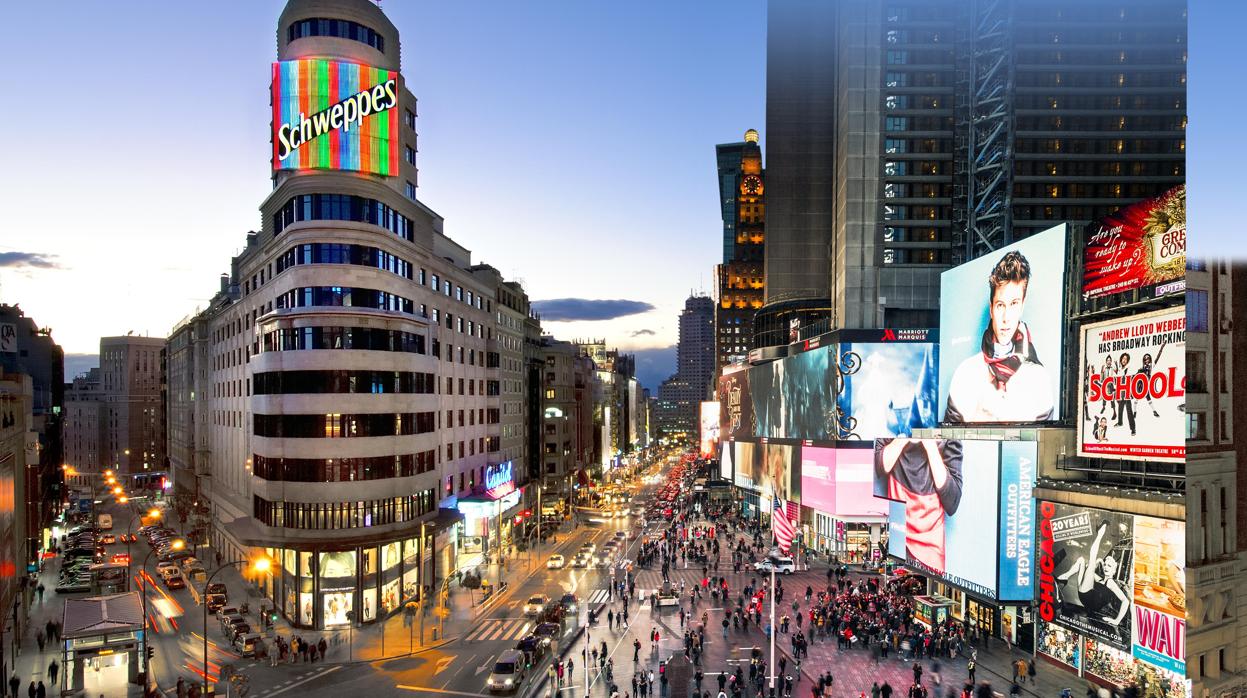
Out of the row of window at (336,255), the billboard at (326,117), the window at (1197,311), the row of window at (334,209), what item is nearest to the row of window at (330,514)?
the row of window at (336,255)

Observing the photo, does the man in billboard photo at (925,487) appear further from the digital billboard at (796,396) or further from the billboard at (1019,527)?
the digital billboard at (796,396)

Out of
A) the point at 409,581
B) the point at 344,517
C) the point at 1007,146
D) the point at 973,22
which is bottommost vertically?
the point at 409,581

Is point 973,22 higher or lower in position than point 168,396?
higher

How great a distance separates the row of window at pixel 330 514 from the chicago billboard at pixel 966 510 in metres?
34.8

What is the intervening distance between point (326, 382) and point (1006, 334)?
4357cm

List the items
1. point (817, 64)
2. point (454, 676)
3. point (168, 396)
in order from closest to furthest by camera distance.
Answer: point (454, 676) < point (168, 396) < point (817, 64)

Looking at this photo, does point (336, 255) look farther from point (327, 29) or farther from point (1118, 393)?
point (1118, 393)

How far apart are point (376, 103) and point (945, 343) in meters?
45.3

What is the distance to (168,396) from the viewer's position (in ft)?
424

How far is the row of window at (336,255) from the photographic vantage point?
5134cm

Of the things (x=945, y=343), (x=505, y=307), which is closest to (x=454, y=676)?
(x=945, y=343)

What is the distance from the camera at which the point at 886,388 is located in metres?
73.5

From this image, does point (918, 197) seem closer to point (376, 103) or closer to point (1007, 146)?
point (1007, 146)

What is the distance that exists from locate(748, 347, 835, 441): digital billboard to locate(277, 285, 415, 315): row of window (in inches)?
1751
